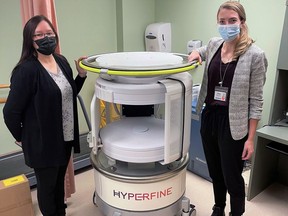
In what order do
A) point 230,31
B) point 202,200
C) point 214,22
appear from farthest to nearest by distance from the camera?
point 214,22 → point 202,200 → point 230,31

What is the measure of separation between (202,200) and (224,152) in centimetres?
81

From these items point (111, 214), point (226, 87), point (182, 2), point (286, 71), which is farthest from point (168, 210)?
point (182, 2)

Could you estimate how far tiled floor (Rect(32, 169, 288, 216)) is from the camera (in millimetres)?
2078

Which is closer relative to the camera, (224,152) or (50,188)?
(224,152)

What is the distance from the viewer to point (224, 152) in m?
1.54

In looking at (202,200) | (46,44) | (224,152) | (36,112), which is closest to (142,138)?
(224,152)

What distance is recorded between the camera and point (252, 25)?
2283 millimetres

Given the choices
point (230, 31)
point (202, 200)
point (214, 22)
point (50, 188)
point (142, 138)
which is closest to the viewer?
point (230, 31)

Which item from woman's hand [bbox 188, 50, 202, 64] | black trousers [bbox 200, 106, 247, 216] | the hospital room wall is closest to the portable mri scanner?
woman's hand [bbox 188, 50, 202, 64]

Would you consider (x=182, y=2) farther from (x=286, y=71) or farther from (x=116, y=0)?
(x=286, y=71)

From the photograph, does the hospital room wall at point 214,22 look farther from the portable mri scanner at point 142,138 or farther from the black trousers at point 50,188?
the black trousers at point 50,188

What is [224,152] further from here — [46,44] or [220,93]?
[46,44]

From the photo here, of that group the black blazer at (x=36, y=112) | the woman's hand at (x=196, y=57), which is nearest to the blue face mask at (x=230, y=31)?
the woman's hand at (x=196, y=57)

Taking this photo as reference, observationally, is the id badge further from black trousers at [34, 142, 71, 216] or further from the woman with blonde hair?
black trousers at [34, 142, 71, 216]
